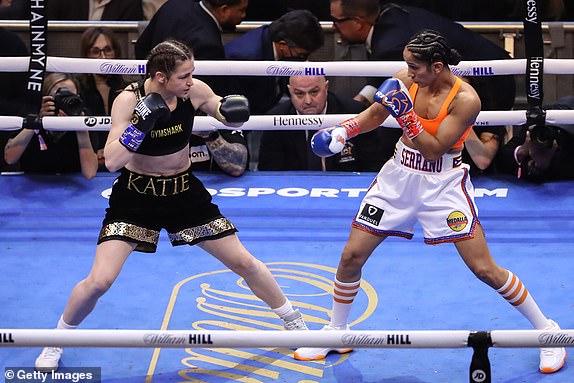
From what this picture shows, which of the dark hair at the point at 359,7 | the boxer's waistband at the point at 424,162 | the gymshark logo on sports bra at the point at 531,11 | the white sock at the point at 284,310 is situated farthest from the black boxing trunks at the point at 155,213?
the gymshark logo on sports bra at the point at 531,11

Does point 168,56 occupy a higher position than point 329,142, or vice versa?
point 168,56

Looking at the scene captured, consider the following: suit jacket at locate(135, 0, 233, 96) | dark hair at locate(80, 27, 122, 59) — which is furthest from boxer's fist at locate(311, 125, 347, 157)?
dark hair at locate(80, 27, 122, 59)

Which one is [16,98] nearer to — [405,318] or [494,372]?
[405,318]

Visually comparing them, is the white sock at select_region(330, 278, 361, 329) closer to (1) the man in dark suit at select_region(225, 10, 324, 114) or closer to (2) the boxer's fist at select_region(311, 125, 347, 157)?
(2) the boxer's fist at select_region(311, 125, 347, 157)

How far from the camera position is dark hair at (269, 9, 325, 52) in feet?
20.7

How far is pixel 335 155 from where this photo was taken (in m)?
6.64

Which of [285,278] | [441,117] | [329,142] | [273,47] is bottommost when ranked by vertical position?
[285,278]

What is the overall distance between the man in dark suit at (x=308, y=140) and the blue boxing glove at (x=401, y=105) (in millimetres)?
2067

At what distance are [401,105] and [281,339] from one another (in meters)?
1.30

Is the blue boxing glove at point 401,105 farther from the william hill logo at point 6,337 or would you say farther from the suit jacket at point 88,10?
the suit jacket at point 88,10

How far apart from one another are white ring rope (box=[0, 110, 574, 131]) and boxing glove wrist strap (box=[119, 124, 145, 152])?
6.07 ft

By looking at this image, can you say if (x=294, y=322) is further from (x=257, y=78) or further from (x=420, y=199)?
(x=257, y=78)

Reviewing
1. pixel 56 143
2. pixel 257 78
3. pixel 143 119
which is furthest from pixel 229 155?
pixel 143 119

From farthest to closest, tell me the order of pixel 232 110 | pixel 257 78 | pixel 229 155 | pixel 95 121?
pixel 257 78
pixel 229 155
pixel 95 121
pixel 232 110
